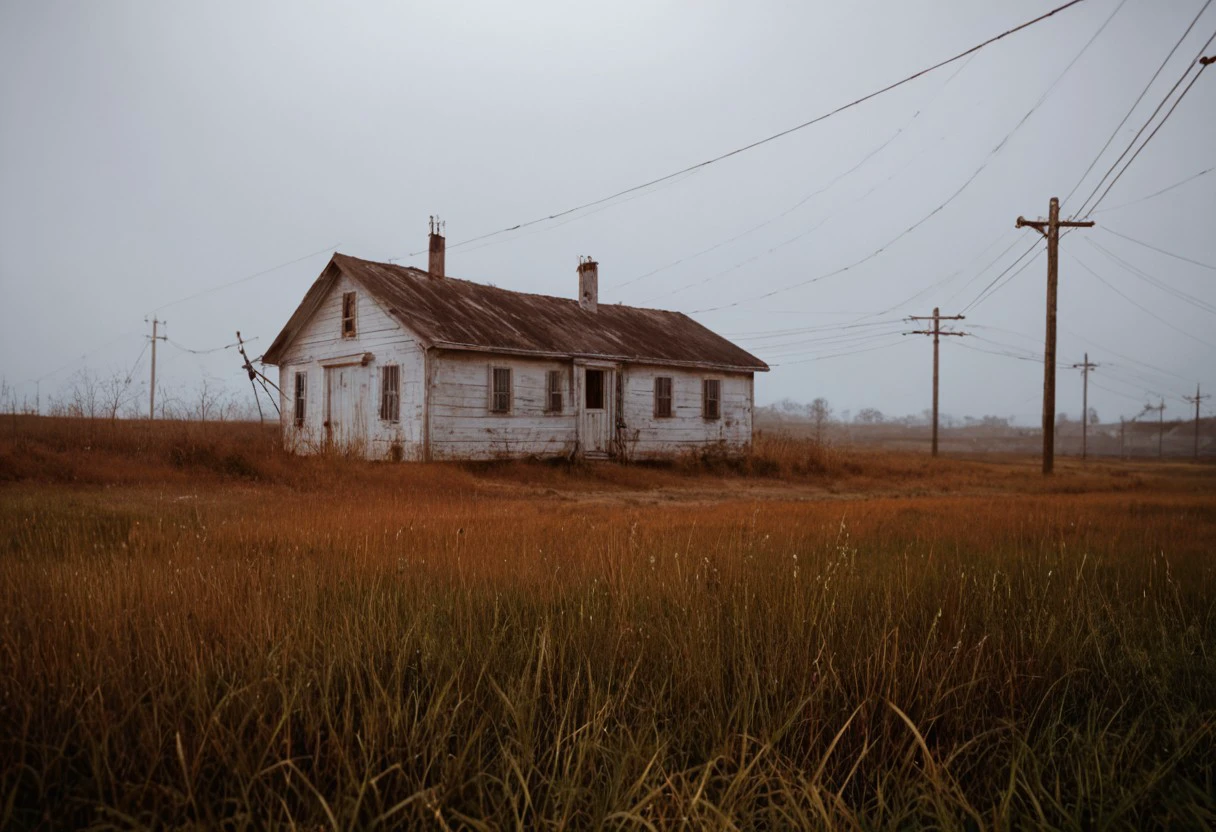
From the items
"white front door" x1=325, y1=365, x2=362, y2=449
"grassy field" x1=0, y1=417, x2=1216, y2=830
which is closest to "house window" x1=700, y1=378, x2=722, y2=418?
"white front door" x1=325, y1=365, x2=362, y2=449

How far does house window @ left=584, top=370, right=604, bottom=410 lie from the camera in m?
22.8

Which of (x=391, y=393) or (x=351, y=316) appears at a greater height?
(x=351, y=316)

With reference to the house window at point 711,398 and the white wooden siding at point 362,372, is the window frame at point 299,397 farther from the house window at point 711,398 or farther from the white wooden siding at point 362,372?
the house window at point 711,398

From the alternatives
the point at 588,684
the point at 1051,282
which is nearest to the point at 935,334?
the point at 1051,282

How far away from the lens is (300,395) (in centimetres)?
2277

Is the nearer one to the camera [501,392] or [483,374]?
[483,374]

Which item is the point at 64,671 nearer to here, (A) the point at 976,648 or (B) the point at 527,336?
(A) the point at 976,648

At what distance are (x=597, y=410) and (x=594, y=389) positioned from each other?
1.40m

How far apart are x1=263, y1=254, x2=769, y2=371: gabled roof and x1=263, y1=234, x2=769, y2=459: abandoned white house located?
0.06m

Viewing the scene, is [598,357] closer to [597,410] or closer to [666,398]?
[597,410]

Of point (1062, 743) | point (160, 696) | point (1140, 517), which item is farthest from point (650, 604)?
point (1140, 517)

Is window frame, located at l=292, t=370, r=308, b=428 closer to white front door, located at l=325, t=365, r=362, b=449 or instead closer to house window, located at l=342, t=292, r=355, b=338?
white front door, located at l=325, t=365, r=362, b=449

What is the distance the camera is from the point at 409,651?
2990mm

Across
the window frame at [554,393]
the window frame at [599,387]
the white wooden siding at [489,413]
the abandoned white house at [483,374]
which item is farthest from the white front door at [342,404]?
the window frame at [599,387]
